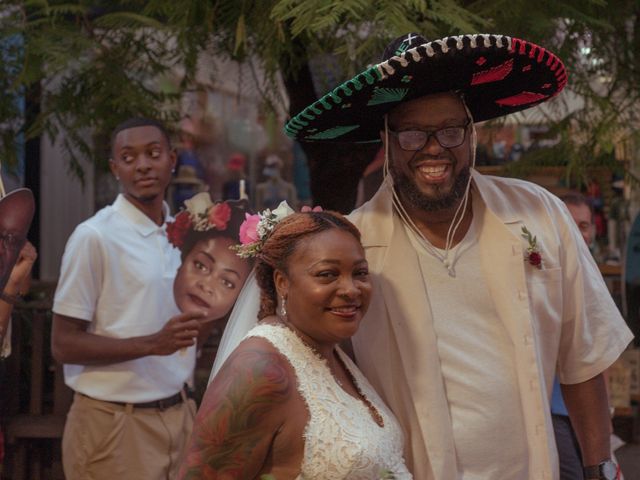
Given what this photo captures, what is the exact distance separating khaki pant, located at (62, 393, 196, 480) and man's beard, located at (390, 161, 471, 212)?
6.59 ft

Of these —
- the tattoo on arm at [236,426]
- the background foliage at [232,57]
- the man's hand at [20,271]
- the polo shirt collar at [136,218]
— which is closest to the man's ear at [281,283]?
the tattoo on arm at [236,426]

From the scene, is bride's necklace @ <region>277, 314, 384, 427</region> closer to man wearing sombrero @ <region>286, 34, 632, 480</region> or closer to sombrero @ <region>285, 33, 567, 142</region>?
man wearing sombrero @ <region>286, 34, 632, 480</region>

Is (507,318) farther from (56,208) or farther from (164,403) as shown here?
(56,208)

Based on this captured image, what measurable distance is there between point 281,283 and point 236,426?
1.57 feet

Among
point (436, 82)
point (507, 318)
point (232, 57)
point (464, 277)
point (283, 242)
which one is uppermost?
point (232, 57)

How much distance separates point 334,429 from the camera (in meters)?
2.78

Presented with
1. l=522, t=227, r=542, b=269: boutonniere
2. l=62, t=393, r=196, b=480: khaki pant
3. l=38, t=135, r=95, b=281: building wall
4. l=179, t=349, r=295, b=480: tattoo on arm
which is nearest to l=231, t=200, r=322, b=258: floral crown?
l=179, t=349, r=295, b=480: tattoo on arm

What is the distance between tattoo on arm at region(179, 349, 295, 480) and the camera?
269 centimetres

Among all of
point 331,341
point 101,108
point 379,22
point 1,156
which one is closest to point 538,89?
point 379,22

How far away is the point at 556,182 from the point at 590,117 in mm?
1428

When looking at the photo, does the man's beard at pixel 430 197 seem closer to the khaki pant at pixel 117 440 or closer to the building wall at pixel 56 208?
the khaki pant at pixel 117 440

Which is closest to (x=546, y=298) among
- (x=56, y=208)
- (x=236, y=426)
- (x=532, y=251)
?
(x=532, y=251)

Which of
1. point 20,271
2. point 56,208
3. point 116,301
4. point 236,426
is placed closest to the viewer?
point 236,426

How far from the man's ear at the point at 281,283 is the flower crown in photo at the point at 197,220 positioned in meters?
2.06
